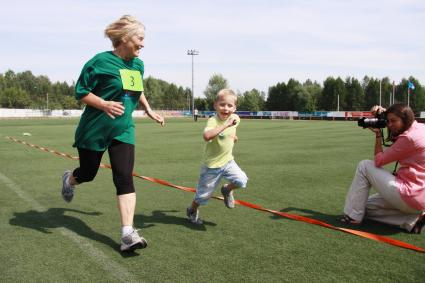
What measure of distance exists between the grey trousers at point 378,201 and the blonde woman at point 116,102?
233cm

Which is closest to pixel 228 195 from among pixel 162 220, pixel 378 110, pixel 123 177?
pixel 162 220

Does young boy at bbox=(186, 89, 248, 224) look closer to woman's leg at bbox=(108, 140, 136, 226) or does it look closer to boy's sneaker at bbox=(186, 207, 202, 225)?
boy's sneaker at bbox=(186, 207, 202, 225)

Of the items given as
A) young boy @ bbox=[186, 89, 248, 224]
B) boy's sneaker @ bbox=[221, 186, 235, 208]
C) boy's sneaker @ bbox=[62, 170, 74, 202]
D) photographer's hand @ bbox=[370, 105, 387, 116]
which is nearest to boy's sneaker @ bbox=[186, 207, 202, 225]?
young boy @ bbox=[186, 89, 248, 224]

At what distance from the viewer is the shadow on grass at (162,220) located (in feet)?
14.6

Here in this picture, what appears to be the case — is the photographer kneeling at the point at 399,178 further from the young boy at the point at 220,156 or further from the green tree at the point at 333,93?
the green tree at the point at 333,93

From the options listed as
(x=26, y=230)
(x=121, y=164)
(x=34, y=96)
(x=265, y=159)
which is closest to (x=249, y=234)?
(x=121, y=164)

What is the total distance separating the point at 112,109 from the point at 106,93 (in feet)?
0.98

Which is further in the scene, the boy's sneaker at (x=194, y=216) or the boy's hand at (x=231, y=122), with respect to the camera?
the boy's sneaker at (x=194, y=216)

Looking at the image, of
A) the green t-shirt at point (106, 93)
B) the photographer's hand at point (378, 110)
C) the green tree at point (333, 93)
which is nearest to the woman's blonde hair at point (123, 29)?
the green t-shirt at point (106, 93)

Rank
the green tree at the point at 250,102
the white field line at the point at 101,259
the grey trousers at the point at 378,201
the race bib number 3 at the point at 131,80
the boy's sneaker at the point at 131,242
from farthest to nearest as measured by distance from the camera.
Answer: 1. the green tree at the point at 250,102
2. the grey trousers at the point at 378,201
3. the race bib number 3 at the point at 131,80
4. the boy's sneaker at the point at 131,242
5. the white field line at the point at 101,259

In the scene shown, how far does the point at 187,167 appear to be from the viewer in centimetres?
911

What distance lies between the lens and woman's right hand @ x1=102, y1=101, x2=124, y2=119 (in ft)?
11.8

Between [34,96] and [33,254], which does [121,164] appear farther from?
[34,96]

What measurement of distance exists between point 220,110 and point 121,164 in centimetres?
116
